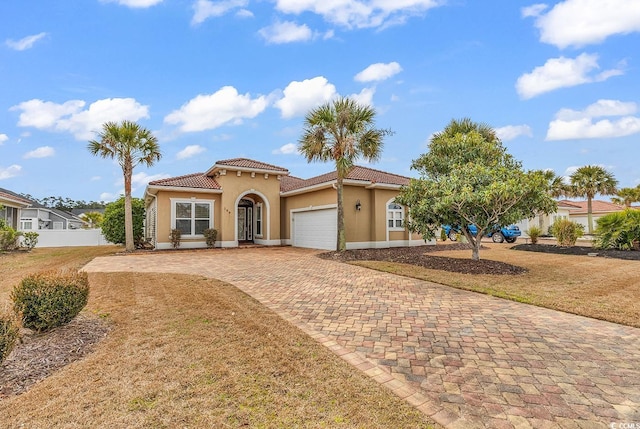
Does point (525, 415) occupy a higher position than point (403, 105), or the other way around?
point (403, 105)

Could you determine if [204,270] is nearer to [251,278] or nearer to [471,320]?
[251,278]

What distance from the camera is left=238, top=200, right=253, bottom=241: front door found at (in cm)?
2211

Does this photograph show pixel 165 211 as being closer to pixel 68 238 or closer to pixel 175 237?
pixel 175 237

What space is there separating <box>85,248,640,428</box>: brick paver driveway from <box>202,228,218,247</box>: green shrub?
1120 centimetres

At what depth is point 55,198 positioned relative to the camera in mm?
65750

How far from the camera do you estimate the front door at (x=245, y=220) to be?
22109 millimetres

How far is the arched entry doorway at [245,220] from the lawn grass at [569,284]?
41.4 ft

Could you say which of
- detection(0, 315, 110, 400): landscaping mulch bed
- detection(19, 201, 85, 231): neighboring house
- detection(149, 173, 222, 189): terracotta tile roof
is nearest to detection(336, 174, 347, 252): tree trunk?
detection(149, 173, 222, 189): terracotta tile roof

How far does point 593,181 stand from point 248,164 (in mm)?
28427

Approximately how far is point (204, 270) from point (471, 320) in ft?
26.6

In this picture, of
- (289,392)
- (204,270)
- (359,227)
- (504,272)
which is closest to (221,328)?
(289,392)

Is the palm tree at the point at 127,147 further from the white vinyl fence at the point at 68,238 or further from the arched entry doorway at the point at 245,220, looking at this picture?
the white vinyl fence at the point at 68,238

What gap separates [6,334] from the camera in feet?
10.9

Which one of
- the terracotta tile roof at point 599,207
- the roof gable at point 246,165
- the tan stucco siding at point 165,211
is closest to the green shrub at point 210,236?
the tan stucco siding at point 165,211
